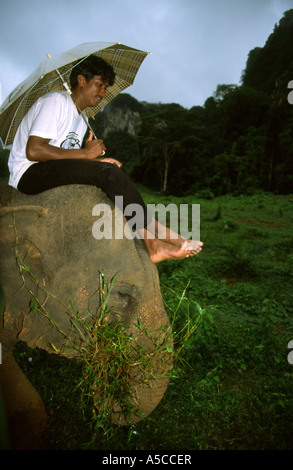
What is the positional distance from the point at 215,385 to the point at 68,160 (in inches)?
→ 105

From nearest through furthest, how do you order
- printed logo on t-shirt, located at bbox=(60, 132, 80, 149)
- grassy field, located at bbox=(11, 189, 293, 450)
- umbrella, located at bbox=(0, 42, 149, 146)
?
grassy field, located at bbox=(11, 189, 293, 450), umbrella, located at bbox=(0, 42, 149, 146), printed logo on t-shirt, located at bbox=(60, 132, 80, 149)

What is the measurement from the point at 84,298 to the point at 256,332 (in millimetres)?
2572

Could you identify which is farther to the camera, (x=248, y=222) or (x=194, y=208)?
(x=194, y=208)

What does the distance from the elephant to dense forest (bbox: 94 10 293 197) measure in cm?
1888

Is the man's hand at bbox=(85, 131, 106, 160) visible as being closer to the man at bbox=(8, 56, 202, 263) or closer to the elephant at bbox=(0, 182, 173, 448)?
the man at bbox=(8, 56, 202, 263)

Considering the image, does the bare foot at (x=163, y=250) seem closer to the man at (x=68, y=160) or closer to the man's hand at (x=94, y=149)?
the man at (x=68, y=160)

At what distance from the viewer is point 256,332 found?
3785 millimetres

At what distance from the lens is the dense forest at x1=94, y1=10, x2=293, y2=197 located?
2352cm

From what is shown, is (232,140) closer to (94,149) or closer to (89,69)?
(89,69)

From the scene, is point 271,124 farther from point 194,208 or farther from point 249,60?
point 249,60

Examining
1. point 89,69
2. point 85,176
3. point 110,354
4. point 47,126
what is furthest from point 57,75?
point 110,354

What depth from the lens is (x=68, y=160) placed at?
7.65ft

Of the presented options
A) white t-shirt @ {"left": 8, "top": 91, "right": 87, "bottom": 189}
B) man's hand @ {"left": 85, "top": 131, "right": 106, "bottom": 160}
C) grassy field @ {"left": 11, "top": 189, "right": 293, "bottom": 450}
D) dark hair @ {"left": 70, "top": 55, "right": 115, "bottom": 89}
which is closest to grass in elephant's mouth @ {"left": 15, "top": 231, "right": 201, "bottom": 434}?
grassy field @ {"left": 11, "top": 189, "right": 293, "bottom": 450}
